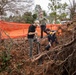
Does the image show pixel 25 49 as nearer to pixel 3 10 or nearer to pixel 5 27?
pixel 5 27

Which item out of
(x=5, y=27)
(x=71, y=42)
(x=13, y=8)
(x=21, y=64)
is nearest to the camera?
(x=71, y=42)

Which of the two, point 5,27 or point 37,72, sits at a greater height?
point 5,27

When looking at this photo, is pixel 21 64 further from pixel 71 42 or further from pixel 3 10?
pixel 3 10

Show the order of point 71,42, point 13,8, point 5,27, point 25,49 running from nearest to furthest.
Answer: point 71,42 → point 25,49 → point 5,27 → point 13,8

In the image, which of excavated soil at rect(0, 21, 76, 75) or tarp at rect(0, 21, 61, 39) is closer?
excavated soil at rect(0, 21, 76, 75)

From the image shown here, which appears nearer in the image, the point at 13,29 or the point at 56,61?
the point at 56,61

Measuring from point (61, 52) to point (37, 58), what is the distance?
2.64 feet

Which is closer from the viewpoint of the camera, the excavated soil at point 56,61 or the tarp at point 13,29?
the excavated soil at point 56,61

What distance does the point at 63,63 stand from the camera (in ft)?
30.1

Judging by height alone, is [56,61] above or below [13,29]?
below

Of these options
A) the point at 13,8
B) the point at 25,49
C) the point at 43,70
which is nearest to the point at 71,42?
the point at 43,70

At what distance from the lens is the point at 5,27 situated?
1461 cm

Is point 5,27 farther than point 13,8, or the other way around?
point 13,8

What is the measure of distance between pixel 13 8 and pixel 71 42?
660 inches
